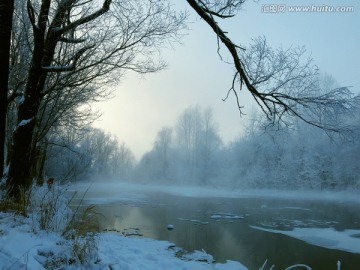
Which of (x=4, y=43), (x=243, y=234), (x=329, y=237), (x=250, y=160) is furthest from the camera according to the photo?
(x=250, y=160)

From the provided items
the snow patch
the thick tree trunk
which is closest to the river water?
the snow patch

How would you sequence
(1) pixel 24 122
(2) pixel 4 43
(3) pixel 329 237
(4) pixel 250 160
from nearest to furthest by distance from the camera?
1. (2) pixel 4 43
2. (1) pixel 24 122
3. (3) pixel 329 237
4. (4) pixel 250 160

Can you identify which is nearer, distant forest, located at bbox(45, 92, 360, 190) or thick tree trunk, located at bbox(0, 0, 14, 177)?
A: thick tree trunk, located at bbox(0, 0, 14, 177)

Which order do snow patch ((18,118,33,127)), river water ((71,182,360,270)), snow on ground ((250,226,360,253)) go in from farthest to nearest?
snow on ground ((250,226,360,253)) < river water ((71,182,360,270)) < snow patch ((18,118,33,127))

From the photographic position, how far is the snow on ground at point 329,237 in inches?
376

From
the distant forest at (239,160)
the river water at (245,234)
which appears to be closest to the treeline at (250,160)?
the distant forest at (239,160)

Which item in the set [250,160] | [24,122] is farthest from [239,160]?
[24,122]

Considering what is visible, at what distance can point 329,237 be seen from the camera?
10703 millimetres

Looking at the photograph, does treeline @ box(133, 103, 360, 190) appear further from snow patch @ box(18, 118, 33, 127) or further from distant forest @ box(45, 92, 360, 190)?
snow patch @ box(18, 118, 33, 127)

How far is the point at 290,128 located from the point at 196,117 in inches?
1857

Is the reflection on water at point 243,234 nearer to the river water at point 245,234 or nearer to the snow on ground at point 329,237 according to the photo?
the river water at point 245,234

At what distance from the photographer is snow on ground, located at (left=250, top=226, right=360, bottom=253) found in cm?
954

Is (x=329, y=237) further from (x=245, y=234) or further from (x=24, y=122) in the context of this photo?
(x=24, y=122)

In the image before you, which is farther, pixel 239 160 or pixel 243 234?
pixel 239 160
